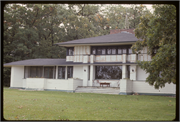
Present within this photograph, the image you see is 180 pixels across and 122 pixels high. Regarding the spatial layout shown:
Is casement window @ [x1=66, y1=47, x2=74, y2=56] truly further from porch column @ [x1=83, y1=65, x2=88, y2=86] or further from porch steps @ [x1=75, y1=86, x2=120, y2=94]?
porch steps @ [x1=75, y1=86, x2=120, y2=94]

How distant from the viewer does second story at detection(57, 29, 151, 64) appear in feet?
90.3

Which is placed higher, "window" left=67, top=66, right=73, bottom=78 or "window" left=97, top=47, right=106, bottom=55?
"window" left=97, top=47, right=106, bottom=55

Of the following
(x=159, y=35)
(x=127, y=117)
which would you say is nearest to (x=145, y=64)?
(x=159, y=35)

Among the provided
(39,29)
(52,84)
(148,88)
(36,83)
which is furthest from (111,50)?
(39,29)

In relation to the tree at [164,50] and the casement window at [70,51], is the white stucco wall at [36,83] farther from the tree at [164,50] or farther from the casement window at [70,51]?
the tree at [164,50]

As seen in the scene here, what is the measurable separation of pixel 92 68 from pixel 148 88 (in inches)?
300

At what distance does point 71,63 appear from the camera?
3061cm

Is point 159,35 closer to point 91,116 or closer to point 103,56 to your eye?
point 91,116

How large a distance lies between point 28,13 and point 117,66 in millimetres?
21806

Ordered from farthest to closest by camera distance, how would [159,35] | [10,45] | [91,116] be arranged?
[10,45], [159,35], [91,116]

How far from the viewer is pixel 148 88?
79.8 feet

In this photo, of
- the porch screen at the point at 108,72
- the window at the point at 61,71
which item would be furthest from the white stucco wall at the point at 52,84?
A: the window at the point at 61,71

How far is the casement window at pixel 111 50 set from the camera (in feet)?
94.2

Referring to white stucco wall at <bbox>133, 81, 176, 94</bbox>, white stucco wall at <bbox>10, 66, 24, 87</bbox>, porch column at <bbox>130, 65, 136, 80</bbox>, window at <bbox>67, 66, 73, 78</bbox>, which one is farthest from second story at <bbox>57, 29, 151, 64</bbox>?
white stucco wall at <bbox>10, 66, 24, 87</bbox>
